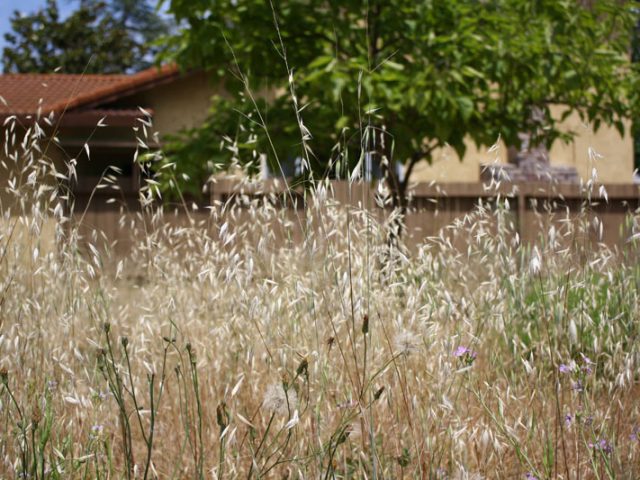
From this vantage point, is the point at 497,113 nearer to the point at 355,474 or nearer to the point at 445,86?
the point at 445,86

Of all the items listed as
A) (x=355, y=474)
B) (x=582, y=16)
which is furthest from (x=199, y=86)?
(x=355, y=474)

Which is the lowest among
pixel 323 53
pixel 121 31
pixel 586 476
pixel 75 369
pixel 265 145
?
pixel 586 476

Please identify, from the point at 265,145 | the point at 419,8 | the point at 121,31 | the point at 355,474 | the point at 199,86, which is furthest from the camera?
the point at 121,31

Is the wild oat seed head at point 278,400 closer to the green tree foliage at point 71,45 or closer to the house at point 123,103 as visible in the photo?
the house at point 123,103

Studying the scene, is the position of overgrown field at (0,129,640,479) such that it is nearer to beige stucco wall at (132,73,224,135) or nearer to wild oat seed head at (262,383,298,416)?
wild oat seed head at (262,383,298,416)

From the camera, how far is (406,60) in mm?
6387

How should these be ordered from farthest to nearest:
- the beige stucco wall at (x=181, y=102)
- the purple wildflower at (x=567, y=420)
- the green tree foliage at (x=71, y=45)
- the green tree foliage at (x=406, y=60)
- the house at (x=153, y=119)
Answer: the green tree foliage at (x=71, y=45) → the beige stucco wall at (x=181, y=102) → the house at (x=153, y=119) → the green tree foliage at (x=406, y=60) → the purple wildflower at (x=567, y=420)

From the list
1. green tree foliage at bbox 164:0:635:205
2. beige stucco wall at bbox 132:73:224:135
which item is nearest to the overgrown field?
green tree foliage at bbox 164:0:635:205

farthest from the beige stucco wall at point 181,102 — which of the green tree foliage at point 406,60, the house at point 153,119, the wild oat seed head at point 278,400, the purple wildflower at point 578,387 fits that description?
the wild oat seed head at point 278,400

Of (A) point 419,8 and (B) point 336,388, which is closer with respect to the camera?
(B) point 336,388

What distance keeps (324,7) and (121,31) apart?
840 inches

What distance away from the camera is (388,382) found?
252 centimetres

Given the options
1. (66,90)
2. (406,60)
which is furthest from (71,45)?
(406,60)

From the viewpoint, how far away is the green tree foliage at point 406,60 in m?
5.86
